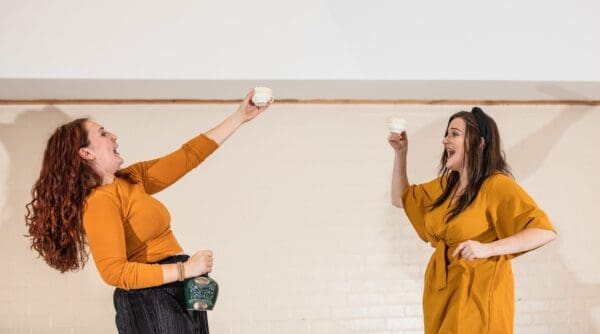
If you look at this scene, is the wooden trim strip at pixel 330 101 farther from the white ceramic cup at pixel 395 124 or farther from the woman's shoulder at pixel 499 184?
the woman's shoulder at pixel 499 184

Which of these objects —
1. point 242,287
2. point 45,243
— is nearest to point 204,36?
point 242,287

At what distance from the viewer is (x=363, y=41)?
12.8 ft

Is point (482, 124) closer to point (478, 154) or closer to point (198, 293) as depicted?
point (478, 154)

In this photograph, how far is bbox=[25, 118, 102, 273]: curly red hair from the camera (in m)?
2.27

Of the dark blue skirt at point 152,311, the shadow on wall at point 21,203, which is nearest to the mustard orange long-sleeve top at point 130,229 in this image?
the dark blue skirt at point 152,311

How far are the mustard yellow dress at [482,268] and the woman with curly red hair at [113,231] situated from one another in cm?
90

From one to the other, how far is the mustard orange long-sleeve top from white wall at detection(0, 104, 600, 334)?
1.70 meters

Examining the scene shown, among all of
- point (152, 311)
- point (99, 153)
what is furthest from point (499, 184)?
point (99, 153)

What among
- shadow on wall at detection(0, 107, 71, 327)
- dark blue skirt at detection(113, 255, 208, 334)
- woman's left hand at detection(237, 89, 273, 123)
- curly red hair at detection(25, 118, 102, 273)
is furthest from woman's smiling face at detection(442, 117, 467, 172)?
shadow on wall at detection(0, 107, 71, 327)

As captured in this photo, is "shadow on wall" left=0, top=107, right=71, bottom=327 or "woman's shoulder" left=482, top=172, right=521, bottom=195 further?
"shadow on wall" left=0, top=107, right=71, bottom=327

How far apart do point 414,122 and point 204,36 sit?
1.49m

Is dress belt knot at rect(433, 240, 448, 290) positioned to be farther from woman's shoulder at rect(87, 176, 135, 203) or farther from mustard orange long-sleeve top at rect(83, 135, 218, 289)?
woman's shoulder at rect(87, 176, 135, 203)

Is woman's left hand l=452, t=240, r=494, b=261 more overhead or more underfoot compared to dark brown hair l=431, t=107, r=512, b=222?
more underfoot

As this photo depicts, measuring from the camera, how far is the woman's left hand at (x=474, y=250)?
241 centimetres
